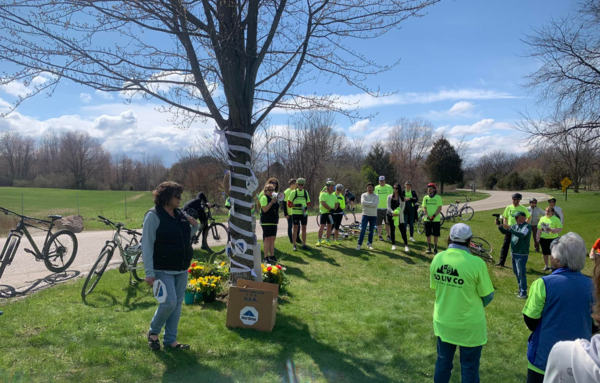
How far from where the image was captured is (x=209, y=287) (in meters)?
5.56

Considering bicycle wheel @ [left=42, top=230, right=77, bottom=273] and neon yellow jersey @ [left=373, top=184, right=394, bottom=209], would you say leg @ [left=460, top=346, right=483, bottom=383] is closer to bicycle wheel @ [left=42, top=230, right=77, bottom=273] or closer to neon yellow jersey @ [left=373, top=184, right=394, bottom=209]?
bicycle wheel @ [left=42, top=230, right=77, bottom=273]

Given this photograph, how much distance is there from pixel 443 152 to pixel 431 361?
53.0m

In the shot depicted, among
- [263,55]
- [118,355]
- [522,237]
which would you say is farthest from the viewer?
[522,237]

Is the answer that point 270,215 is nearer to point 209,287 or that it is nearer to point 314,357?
point 209,287

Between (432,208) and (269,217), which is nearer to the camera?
(269,217)

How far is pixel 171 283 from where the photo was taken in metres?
4.07

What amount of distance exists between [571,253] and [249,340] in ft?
11.2

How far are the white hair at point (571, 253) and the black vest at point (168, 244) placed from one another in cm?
358

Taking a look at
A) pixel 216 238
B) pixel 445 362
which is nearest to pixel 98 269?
pixel 216 238

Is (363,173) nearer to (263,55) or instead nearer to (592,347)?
(263,55)

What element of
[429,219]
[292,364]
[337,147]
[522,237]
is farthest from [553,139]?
[292,364]

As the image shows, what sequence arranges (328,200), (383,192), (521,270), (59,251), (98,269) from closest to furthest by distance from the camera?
1. (98,269)
2. (521,270)
3. (59,251)
4. (328,200)
5. (383,192)

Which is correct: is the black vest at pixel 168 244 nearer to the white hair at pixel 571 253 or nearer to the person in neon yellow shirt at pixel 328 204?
the white hair at pixel 571 253

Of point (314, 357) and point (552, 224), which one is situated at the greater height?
point (552, 224)
